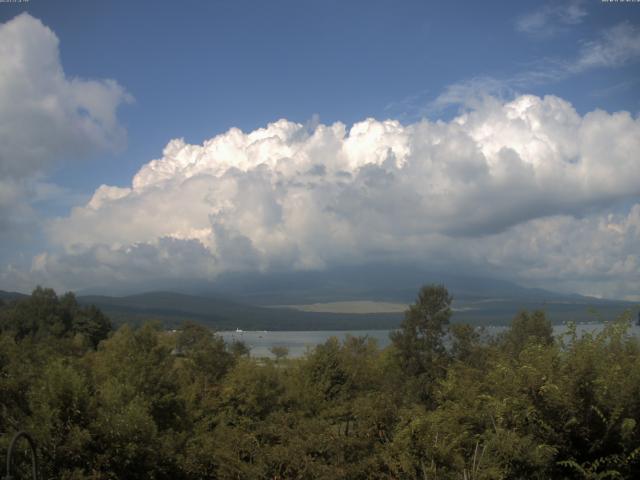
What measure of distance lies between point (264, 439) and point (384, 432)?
13.5 feet

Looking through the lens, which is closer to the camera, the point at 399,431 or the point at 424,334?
the point at 399,431

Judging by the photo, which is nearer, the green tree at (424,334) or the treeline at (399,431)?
the treeline at (399,431)

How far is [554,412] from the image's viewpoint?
13414mm

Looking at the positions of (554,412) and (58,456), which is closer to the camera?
(554,412)

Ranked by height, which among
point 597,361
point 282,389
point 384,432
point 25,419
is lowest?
point 282,389

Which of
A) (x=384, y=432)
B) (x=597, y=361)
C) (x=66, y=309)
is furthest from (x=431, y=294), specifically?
(x=66, y=309)

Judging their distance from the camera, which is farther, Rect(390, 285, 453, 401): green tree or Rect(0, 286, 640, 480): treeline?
Rect(390, 285, 453, 401): green tree

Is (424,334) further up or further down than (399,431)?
further down

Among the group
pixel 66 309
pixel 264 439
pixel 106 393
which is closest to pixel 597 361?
pixel 264 439

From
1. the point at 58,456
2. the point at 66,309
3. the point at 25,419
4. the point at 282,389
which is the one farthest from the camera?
the point at 66,309

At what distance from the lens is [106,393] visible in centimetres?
1681

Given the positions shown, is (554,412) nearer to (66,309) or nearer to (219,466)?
(219,466)

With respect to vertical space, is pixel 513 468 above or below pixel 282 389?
above

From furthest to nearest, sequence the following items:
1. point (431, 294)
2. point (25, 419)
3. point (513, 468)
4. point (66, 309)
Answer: point (66, 309)
point (431, 294)
point (25, 419)
point (513, 468)
